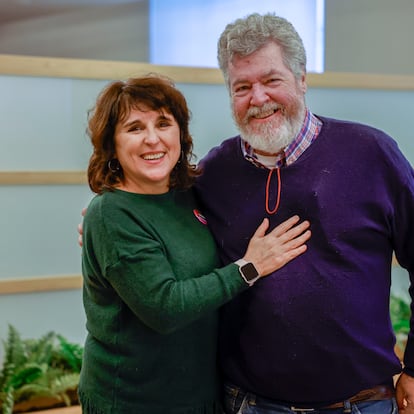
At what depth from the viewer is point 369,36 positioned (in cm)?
441

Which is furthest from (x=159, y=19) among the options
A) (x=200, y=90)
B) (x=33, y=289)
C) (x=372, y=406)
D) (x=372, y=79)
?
(x=372, y=406)

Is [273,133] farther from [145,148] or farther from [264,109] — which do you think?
[145,148]

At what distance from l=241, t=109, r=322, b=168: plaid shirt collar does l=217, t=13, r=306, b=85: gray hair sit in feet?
0.45

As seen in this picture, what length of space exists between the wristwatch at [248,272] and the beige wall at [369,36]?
306 cm

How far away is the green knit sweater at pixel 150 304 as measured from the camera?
1.49m

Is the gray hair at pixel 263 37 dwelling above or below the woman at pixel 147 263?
above

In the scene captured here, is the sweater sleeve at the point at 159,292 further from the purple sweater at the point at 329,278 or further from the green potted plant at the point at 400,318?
the green potted plant at the point at 400,318

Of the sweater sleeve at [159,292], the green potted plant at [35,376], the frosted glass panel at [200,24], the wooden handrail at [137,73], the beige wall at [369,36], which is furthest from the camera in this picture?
the beige wall at [369,36]

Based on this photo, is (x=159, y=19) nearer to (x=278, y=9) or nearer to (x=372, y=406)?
(x=278, y=9)

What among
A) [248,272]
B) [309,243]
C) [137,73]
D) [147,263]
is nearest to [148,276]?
[147,263]

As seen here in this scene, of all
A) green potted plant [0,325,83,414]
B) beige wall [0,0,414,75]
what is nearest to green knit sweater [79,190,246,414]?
green potted plant [0,325,83,414]

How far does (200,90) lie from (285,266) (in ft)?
7.84

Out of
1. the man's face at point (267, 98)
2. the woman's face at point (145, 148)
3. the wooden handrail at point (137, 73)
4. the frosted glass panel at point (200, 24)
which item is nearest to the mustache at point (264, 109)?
the man's face at point (267, 98)

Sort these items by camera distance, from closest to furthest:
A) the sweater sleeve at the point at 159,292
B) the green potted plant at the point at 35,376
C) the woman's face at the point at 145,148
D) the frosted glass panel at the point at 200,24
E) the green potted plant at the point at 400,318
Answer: the sweater sleeve at the point at 159,292 → the woman's face at the point at 145,148 → the green potted plant at the point at 35,376 → the green potted plant at the point at 400,318 → the frosted glass panel at the point at 200,24
